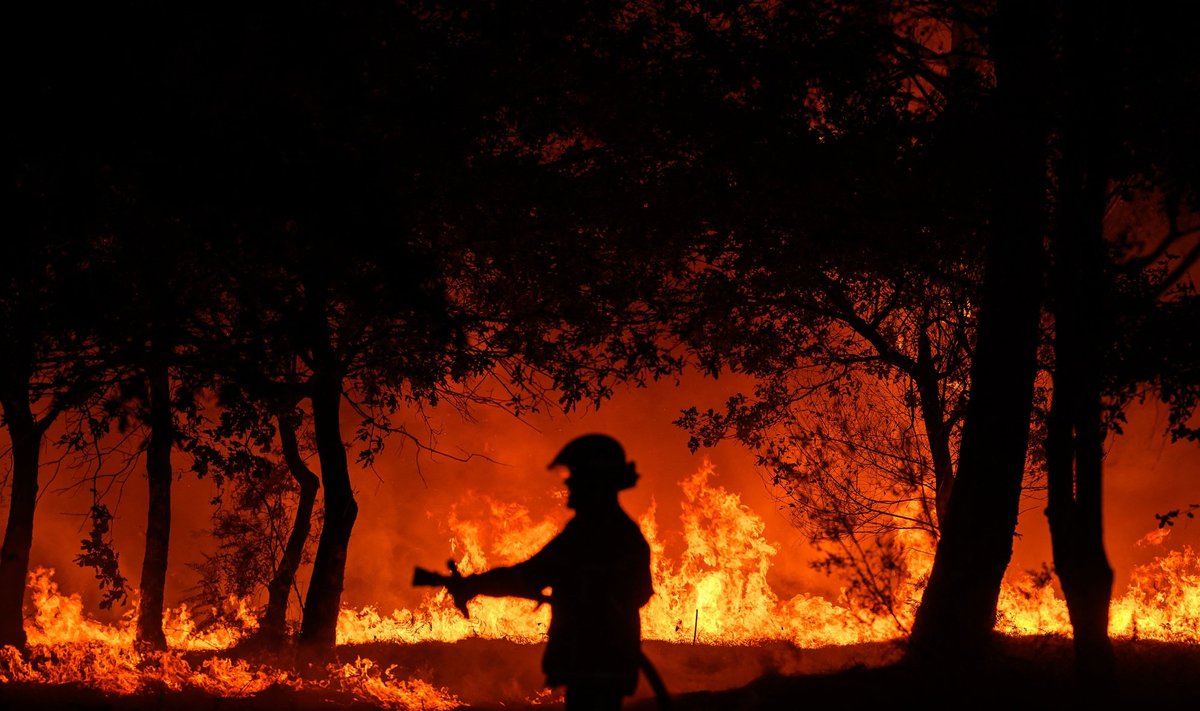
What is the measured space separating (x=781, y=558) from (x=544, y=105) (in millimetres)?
24906

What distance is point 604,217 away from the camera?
→ 38.7 ft

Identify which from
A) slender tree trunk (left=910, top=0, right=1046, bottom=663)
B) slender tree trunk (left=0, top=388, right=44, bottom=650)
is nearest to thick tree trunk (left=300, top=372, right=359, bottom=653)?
slender tree trunk (left=0, top=388, right=44, bottom=650)

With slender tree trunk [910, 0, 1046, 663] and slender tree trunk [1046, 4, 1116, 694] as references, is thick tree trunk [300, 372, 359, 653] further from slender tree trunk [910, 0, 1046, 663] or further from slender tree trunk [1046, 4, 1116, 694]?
→ slender tree trunk [1046, 4, 1116, 694]

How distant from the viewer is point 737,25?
429 inches

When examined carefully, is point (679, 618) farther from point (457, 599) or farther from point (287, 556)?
point (457, 599)

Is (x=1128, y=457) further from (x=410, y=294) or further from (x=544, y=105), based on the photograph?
(x=410, y=294)

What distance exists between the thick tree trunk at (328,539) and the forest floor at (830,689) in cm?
124

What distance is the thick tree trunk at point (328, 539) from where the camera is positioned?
42.3ft

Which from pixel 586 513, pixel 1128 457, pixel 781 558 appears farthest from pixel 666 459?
pixel 586 513

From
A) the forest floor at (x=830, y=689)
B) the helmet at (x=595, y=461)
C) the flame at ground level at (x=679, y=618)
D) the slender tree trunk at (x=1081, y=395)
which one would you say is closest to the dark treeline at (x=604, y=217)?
the slender tree trunk at (x=1081, y=395)

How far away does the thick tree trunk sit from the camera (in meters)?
12.9

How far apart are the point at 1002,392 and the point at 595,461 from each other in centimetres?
597

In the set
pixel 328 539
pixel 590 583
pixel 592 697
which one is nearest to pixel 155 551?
pixel 328 539

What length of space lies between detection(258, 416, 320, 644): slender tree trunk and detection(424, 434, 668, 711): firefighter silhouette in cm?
996
